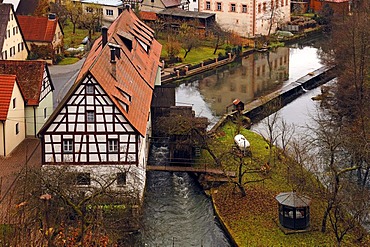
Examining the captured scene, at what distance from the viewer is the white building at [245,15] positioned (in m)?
67.2

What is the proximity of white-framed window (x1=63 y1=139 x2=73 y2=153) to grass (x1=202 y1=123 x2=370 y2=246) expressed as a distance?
632 centimetres

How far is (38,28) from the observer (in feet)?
182

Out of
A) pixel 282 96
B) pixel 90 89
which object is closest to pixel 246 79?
pixel 282 96

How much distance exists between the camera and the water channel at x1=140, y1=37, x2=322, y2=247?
2656cm

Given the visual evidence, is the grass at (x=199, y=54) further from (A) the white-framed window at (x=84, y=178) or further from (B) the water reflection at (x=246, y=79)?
(A) the white-framed window at (x=84, y=178)

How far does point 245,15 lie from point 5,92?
3858 centimetres

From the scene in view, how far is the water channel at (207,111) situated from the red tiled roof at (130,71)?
3.19 meters

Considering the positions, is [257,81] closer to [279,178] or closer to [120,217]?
[279,178]

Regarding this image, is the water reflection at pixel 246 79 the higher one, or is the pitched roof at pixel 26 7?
the pitched roof at pixel 26 7

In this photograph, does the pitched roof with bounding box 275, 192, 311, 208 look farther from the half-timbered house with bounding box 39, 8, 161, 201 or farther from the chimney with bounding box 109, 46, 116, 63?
the chimney with bounding box 109, 46, 116, 63

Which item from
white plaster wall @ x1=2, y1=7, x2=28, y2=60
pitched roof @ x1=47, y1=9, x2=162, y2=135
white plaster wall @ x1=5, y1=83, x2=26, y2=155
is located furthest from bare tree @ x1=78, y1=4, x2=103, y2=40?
white plaster wall @ x1=5, y1=83, x2=26, y2=155

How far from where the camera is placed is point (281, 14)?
7219cm

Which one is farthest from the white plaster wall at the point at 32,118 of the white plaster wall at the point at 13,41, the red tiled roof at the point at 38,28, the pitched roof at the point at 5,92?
the red tiled roof at the point at 38,28

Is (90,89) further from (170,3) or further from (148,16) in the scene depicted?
(170,3)
